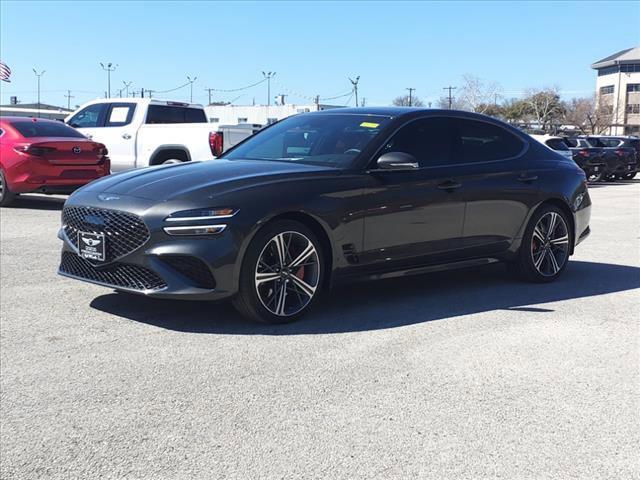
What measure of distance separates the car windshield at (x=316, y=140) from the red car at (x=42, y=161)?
20.8 feet

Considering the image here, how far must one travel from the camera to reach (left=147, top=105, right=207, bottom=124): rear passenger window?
15375mm

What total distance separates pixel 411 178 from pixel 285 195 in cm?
129

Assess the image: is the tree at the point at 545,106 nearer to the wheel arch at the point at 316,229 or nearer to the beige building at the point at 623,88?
the beige building at the point at 623,88

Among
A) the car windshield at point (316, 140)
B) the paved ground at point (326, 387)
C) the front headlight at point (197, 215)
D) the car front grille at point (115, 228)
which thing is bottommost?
the paved ground at point (326, 387)

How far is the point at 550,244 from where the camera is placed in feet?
24.3

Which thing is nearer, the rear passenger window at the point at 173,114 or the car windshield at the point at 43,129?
the car windshield at the point at 43,129

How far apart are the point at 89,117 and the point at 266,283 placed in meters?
11.9

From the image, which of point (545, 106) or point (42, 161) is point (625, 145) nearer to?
point (42, 161)

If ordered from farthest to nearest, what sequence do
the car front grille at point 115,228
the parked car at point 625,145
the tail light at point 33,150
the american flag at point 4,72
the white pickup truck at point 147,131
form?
the parked car at point 625,145 < the american flag at point 4,72 < the white pickup truck at point 147,131 < the tail light at point 33,150 < the car front grille at point 115,228

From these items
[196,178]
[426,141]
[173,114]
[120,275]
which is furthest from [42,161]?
[426,141]

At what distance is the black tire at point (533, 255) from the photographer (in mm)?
7184

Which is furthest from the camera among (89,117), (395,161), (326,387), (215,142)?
(89,117)

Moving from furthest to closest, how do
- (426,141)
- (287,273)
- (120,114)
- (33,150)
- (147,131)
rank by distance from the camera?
1. (120,114)
2. (147,131)
3. (33,150)
4. (426,141)
5. (287,273)

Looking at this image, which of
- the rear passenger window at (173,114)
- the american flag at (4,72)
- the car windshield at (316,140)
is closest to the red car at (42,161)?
the rear passenger window at (173,114)
